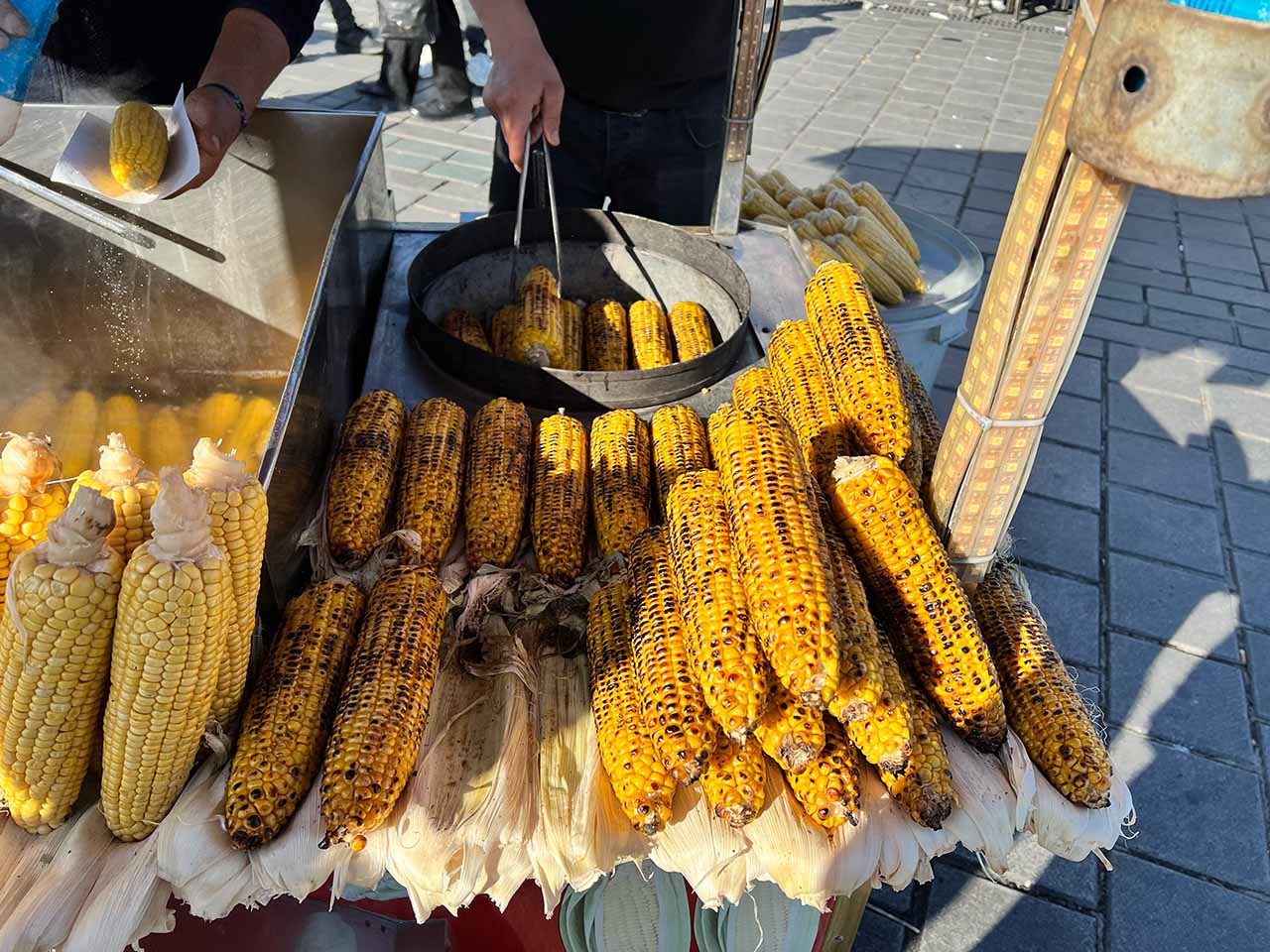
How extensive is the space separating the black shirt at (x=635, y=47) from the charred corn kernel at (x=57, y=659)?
3.26m

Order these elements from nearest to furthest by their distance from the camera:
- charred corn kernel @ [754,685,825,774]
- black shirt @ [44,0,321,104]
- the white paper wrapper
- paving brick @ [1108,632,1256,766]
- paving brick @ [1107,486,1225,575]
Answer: charred corn kernel @ [754,685,825,774], the white paper wrapper, black shirt @ [44,0,321,104], paving brick @ [1108,632,1256,766], paving brick @ [1107,486,1225,575]

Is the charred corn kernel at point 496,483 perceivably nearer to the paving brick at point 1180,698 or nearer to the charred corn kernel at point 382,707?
the charred corn kernel at point 382,707

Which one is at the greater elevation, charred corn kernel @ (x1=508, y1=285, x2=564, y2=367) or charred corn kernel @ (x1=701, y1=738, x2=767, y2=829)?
charred corn kernel @ (x1=508, y1=285, x2=564, y2=367)

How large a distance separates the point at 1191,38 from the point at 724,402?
5.74 ft

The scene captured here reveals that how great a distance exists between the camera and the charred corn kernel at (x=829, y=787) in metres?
1.65

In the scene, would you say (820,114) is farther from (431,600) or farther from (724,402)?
(431,600)

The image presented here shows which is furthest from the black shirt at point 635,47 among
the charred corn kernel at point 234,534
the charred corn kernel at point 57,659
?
the charred corn kernel at point 57,659

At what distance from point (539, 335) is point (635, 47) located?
5.99 ft

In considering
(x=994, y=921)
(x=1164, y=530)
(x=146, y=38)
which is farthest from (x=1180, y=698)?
(x=146, y=38)

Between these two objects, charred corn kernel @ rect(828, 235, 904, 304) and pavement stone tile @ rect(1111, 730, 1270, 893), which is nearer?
pavement stone tile @ rect(1111, 730, 1270, 893)

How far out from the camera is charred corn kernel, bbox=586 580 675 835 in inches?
64.4

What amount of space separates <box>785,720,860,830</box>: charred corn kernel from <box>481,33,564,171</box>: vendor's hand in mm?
2100

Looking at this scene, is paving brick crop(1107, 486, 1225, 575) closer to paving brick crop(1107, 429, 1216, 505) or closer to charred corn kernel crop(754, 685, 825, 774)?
paving brick crop(1107, 429, 1216, 505)

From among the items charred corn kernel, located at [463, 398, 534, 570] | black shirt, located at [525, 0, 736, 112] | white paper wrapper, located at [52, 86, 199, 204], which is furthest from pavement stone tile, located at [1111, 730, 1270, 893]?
white paper wrapper, located at [52, 86, 199, 204]
